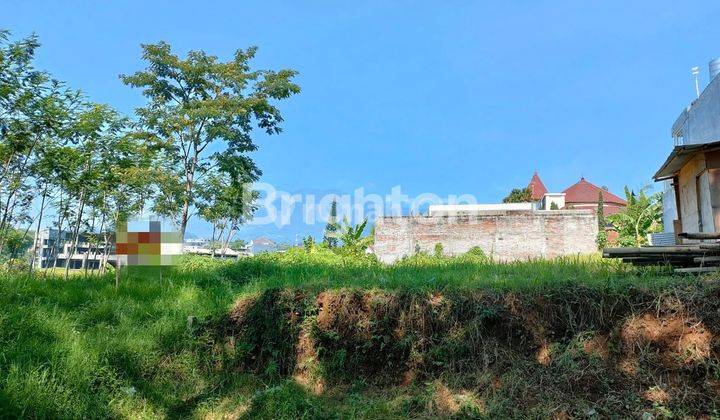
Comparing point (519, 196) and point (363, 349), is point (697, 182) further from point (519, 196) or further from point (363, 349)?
point (519, 196)

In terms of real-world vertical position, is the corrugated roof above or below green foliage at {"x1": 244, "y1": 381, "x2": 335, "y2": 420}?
above

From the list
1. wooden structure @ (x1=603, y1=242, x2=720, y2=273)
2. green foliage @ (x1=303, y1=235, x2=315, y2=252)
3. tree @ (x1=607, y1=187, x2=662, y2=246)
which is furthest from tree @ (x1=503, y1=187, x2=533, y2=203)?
wooden structure @ (x1=603, y1=242, x2=720, y2=273)

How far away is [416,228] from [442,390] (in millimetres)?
16859

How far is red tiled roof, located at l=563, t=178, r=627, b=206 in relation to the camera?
46062mm

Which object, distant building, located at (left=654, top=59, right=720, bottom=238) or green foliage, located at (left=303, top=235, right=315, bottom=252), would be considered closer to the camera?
distant building, located at (left=654, top=59, right=720, bottom=238)

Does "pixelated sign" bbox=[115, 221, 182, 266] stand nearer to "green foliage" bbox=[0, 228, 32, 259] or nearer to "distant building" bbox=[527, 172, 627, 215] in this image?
"green foliage" bbox=[0, 228, 32, 259]

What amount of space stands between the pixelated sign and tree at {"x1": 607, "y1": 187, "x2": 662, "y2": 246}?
68.3 feet

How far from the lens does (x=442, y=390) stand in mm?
5090

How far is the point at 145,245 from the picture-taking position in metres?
7.71

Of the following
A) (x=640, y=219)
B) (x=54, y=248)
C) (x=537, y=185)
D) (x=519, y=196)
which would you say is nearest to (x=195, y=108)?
(x=54, y=248)

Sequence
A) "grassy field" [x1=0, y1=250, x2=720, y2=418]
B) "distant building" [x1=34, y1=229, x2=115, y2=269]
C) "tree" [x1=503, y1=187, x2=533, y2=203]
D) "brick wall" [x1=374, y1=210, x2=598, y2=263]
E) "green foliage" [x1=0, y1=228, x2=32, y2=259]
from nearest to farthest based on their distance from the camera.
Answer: "grassy field" [x1=0, y1=250, x2=720, y2=418], "green foliage" [x1=0, y1=228, x2=32, y2=259], "distant building" [x1=34, y1=229, x2=115, y2=269], "brick wall" [x1=374, y1=210, x2=598, y2=263], "tree" [x1=503, y1=187, x2=533, y2=203]

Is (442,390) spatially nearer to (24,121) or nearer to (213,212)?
(24,121)

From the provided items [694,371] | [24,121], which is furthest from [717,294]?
→ [24,121]

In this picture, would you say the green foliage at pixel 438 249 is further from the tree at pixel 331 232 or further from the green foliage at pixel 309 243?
the green foliage at pixel 309 243
